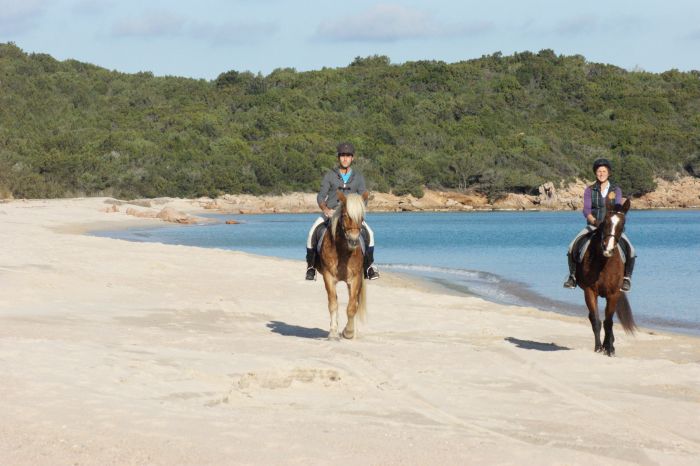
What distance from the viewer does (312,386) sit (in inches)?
308

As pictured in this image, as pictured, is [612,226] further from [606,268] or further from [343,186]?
[343,186]

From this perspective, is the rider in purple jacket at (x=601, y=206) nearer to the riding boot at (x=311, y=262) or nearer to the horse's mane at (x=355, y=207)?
the horse's mane at (x=355, y=207)

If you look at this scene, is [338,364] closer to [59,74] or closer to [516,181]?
[516,181]

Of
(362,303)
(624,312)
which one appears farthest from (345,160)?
(624,312)

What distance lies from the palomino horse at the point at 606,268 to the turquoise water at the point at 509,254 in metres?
5.28

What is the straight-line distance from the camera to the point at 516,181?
88.7 m

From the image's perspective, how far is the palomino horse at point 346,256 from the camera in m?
10.5

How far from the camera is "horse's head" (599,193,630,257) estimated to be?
34.1 ft

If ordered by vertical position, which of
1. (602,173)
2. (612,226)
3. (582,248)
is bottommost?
(582,248)

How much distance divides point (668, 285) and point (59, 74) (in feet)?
334

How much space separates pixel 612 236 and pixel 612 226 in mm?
116

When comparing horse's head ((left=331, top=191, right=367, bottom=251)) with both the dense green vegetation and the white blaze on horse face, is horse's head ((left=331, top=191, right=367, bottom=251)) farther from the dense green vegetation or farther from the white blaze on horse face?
the dense green vegetation

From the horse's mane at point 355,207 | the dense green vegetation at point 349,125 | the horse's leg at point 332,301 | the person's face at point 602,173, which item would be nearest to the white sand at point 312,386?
the horse's leg at point 332,301

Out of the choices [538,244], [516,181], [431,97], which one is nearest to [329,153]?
[516,181]
